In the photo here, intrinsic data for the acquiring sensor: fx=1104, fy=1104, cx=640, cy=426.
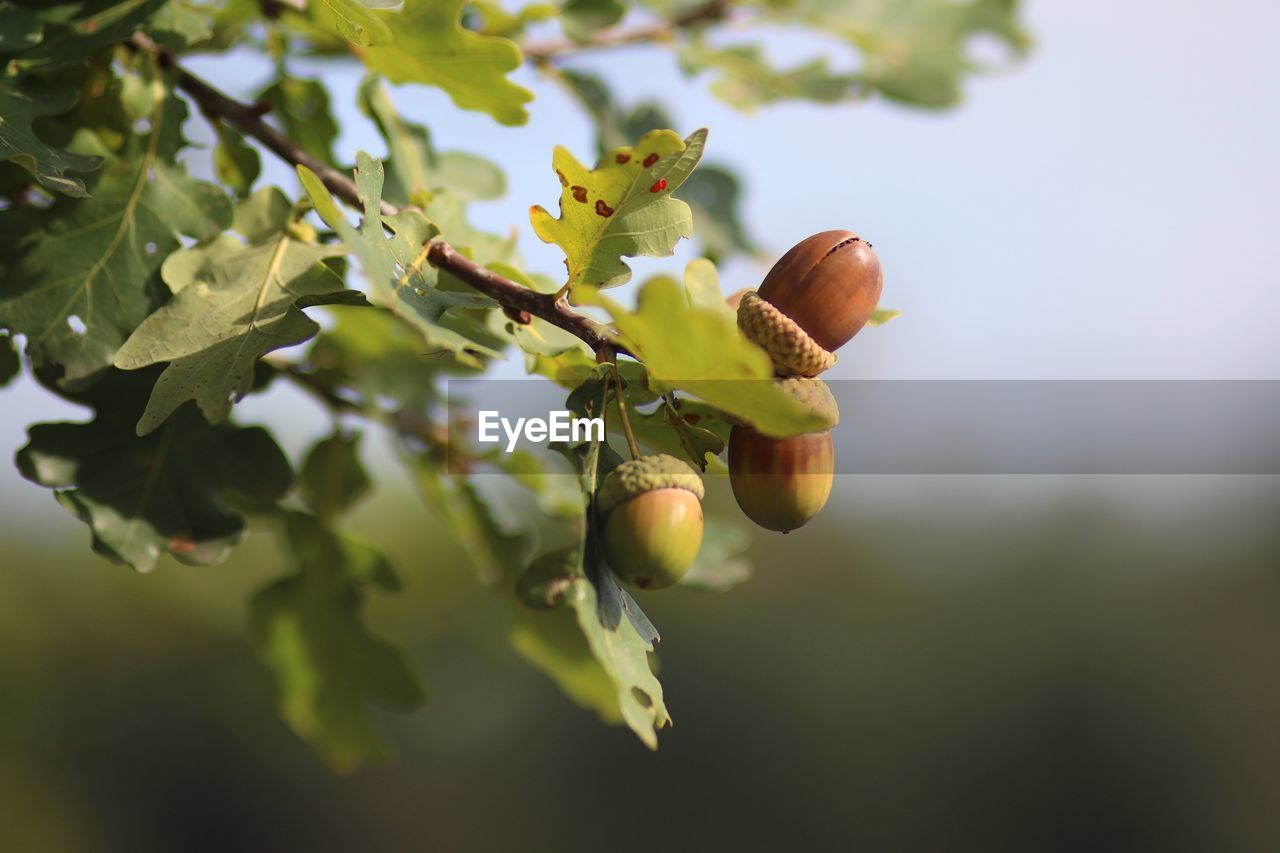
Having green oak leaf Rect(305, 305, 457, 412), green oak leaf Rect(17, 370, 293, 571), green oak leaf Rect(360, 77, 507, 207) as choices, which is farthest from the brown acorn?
green oak leaf Rect(305, 305, 457, 412)

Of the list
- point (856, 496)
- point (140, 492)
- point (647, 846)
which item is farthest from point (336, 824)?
point (140, 492)

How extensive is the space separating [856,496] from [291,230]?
22.5 feet

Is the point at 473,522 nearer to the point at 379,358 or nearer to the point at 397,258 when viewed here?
the point at 379,358

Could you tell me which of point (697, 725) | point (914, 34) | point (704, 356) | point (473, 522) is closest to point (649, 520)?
point (704, 356)

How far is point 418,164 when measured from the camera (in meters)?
1.25

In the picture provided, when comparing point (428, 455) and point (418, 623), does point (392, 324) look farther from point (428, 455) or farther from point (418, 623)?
point (418, 623)

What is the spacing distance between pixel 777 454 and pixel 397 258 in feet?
1.00

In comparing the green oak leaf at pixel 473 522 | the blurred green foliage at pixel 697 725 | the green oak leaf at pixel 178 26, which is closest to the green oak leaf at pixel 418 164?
the green oak leaf at pixel 178 26

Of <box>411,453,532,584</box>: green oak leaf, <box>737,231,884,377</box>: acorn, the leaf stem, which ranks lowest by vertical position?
<box>411,453,532,584</box>: green oak leaf

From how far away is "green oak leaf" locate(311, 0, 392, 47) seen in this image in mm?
831

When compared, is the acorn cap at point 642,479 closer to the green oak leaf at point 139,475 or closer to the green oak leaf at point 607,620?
the green oak leaf at point 607,620

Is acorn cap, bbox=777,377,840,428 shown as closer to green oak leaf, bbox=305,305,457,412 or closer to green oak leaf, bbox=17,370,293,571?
green oak leaf, bbox=17,370,293,571

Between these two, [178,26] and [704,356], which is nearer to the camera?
[704,356]

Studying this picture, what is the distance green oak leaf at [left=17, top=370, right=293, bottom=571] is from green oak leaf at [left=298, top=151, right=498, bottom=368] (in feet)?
1.10
